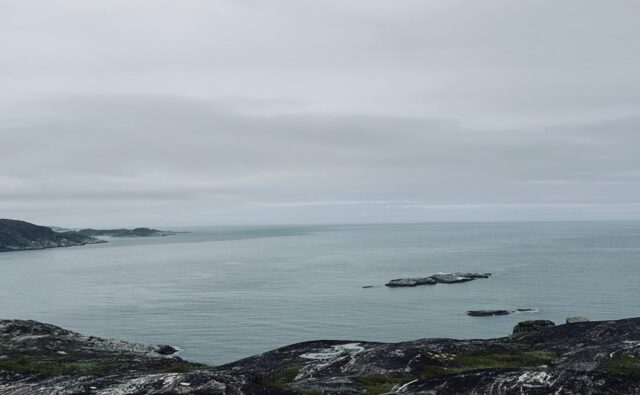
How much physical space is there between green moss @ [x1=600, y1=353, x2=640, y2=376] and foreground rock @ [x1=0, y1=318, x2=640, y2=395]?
8 cm

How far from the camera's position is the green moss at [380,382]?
4107 cm

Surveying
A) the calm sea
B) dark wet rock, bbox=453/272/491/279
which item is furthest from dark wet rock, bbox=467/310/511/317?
dark wet rock, bbox=453/272/491/279

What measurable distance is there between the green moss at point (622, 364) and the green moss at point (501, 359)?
547cm

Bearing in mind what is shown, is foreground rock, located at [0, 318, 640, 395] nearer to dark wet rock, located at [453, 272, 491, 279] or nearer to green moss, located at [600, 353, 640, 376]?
green moss, located at [600, 353, 640, 376]

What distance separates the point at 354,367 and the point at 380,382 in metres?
5.24

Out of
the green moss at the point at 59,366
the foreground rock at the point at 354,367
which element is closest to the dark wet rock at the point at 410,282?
the foreground rock at the point at 354,367

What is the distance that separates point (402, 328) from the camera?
105 m

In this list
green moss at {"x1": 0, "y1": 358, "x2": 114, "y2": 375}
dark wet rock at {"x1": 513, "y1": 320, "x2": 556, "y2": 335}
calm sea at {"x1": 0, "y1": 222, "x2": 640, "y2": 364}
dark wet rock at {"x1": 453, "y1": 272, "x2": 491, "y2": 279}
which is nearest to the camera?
green moss at {"x1": 0, "y1": 358, "x2": 114, "y2": 375}

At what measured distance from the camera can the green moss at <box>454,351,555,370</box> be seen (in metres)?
51.2

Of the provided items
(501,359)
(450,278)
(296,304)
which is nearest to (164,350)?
(296,304)

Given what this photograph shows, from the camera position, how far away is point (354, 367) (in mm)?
50094

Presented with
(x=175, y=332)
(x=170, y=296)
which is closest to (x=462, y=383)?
(x=175, y=332)

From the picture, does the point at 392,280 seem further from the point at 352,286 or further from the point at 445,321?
the point at 445,321

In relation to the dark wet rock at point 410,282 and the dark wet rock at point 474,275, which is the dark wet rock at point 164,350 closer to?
the dark wet rock at point 410,282
